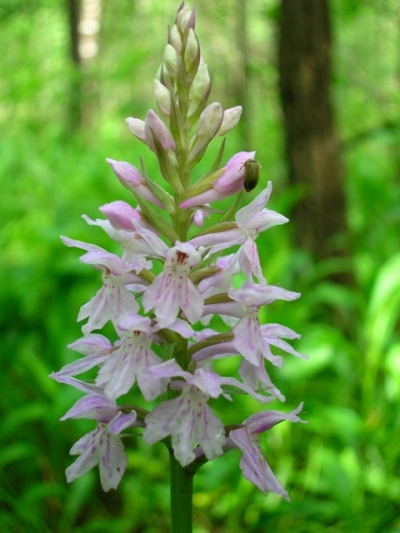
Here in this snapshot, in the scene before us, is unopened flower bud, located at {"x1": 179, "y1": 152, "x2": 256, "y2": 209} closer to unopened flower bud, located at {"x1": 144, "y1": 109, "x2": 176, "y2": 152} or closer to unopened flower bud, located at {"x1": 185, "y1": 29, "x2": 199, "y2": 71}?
unopened flower bud, located at {"x1": 144, "y1": 109, "x2": 176, "y2": 152}

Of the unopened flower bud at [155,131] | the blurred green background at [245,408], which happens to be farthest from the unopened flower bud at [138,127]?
the blurred green background at [245,408]

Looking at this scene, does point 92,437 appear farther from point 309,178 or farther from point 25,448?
point 309,178

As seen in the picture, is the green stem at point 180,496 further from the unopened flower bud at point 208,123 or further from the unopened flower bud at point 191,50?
the unopened flower bud at point 191,50

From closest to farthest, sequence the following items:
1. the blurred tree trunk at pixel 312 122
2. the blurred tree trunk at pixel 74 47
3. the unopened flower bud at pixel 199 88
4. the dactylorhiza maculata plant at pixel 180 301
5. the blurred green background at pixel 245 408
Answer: the dactylorhiza maculata plant at pixel 180 301, the unopened flower bud at pixel 199 88, the blurred green background at pixel 245 408, the blurred tree trunk at pixel 312 122, the blurred tree trunk at pixel 74 47

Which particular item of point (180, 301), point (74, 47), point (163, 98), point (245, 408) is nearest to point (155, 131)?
point (163, 98)

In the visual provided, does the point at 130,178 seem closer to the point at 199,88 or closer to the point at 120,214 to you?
the point at 120,214

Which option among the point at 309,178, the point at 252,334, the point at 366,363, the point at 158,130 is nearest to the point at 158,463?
the point at 366,363
